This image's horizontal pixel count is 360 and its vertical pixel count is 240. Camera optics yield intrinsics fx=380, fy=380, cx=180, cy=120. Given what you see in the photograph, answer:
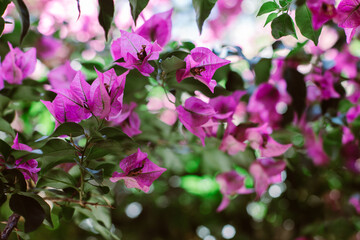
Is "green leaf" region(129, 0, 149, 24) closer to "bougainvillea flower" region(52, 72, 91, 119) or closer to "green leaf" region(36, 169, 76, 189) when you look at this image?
"bougainvillea flower" region(52, 72, 91, 119)

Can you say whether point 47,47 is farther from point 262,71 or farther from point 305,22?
point 305,22

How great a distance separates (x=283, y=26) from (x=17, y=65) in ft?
1.27

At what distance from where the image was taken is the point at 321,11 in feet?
1.71

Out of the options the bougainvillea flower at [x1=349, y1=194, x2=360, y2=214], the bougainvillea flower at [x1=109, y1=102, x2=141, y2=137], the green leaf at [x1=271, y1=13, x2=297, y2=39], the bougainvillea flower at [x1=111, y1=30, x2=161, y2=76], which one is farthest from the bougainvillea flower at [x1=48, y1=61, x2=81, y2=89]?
the bougainvillea flower at [x1=349, y1=194, x2=360, y2=214]

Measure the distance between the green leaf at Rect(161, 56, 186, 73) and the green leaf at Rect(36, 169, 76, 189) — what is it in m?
0.18

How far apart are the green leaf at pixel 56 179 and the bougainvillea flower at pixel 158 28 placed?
22cm

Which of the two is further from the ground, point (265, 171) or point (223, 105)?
point (223, 105)

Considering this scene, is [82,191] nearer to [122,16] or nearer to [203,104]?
[203,104]

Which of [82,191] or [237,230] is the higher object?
[82,191]

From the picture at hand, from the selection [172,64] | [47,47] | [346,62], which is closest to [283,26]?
[172,64]

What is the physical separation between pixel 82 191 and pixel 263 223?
941 millimetres

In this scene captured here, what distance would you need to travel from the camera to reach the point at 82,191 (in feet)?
1.46

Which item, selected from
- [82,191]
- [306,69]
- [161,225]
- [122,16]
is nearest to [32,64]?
[82,191]

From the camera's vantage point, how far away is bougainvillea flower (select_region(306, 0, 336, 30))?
0.50 metres
